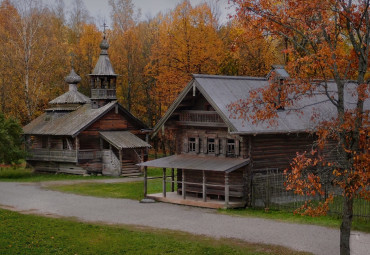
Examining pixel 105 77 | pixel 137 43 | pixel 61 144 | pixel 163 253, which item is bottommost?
pixel 163 253

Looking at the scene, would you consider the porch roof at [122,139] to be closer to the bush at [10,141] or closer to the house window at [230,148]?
the bush at [10,141]

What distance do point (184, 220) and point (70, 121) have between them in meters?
28.0

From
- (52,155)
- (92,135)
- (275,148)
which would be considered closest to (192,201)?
(275,148)

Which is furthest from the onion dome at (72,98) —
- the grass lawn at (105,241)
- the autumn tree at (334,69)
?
the autumn tree at (334,69)

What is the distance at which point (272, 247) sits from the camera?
64.4ft

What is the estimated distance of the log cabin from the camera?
28.9 meters

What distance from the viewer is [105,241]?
68.9 ft

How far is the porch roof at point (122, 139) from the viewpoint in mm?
46972

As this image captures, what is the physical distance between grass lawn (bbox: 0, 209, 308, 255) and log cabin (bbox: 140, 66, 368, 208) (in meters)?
7.04

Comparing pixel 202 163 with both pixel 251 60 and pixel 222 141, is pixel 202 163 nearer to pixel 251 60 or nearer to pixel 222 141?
pixel 222 141

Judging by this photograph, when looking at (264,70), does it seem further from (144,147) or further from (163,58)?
Result: (144,147)

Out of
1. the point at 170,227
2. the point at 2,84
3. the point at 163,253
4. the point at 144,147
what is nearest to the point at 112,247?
the point at 163,253

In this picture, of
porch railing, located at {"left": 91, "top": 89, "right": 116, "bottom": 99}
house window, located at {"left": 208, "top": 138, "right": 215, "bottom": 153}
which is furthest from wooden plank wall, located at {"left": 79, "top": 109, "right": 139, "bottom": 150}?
house window, located at {"left": 208, "top": 138, "right": 215, "bottom": 153}

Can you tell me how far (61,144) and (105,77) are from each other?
7.39 metres
